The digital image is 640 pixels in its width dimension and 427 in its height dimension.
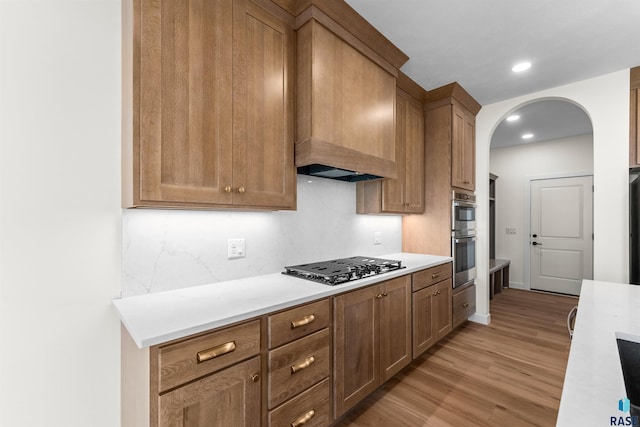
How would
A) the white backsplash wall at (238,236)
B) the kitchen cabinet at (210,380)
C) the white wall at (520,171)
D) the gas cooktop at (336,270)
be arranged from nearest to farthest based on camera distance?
1. the kitchen cabinet at (210,380)
2. the white backsplash wall at (238,236)
3. the gas cooktop at (336,270)
4. the white wall at (520,171)

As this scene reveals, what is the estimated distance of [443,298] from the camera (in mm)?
2859

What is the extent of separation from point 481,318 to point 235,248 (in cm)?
317

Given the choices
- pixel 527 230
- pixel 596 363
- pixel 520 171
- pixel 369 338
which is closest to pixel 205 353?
pixel 369 338

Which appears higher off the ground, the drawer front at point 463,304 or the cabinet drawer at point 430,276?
the cabinet drawer at point 430,276

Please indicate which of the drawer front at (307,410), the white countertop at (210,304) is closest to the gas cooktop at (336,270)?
the white countertop at (210,304)

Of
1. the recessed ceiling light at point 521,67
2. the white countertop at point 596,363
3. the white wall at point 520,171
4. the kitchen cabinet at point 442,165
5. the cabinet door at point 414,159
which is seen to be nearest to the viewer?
the white countertop at point 596,363

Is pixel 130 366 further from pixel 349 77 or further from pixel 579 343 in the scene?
pixel 349 77

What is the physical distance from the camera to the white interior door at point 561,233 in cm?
478

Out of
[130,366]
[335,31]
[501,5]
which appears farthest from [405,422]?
[501,5]

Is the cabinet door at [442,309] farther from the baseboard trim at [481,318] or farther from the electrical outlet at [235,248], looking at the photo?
the electrical outlet at [235,248]

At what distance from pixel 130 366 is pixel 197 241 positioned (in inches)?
25.9

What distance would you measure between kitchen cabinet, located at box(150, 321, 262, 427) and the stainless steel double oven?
246cm

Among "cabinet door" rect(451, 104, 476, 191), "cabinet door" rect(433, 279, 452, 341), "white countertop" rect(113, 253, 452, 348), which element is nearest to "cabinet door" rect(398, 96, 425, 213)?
"cabinet door" rect(451, 104, 476, 191)

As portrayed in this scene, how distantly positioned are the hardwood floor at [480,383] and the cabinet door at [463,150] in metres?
1.66
